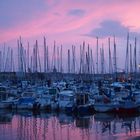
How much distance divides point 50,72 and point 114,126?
37.9 metres

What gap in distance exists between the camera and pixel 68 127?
122ft

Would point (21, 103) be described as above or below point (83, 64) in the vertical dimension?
below

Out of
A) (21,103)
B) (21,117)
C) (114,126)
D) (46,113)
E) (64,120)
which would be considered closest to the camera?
(114,126)

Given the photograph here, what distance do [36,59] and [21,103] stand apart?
18627mm

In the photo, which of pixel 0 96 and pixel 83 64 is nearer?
pixel 0 96

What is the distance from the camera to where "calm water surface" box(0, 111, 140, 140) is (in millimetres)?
31391

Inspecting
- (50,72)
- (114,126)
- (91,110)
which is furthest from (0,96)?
(114,126)

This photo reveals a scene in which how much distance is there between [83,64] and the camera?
71875mm

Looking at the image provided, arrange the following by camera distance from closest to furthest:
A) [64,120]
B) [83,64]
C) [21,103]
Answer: [64,120] → [21,103] → [83,64]

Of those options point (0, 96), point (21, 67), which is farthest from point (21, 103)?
point (21, 67)

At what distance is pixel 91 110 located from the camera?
162ft

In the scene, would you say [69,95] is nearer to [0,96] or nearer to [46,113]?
[46,113]

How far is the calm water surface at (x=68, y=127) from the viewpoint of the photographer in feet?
103

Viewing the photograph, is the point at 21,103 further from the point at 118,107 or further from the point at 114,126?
the point at 114,126
